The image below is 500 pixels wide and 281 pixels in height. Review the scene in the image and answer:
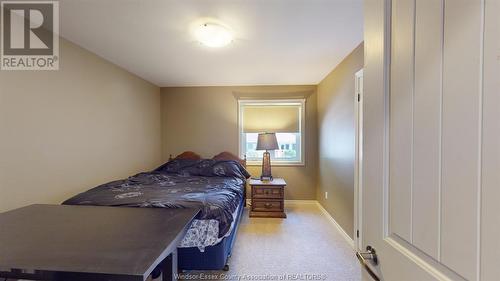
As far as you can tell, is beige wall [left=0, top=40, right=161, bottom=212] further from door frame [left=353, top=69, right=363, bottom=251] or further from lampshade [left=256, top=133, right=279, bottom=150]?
door frame [left=353, top=69, right=363, bottom=251]

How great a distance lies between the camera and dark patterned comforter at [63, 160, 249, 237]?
6.83 ft

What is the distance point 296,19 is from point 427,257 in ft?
6.57

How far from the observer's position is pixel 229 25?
2205 mm

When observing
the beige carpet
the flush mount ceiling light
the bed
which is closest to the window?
the beige carpet

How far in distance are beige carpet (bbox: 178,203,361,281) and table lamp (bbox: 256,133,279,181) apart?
0.84 m

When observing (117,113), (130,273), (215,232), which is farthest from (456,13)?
(117,113)

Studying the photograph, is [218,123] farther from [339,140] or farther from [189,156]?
[339,140]

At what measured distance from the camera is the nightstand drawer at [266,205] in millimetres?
3861

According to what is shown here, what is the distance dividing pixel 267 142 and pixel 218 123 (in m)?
1.06

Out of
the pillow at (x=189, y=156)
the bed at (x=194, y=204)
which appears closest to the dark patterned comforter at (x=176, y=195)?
the bed at (x=194, y=204)

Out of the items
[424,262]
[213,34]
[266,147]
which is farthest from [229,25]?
[266,147]

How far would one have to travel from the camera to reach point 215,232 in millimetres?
2037

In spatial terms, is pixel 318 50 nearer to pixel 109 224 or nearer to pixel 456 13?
pixel 456 13

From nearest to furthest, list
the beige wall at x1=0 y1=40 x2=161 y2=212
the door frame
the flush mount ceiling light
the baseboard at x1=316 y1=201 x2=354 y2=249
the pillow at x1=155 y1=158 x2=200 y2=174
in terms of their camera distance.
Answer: the beige wall at x1=0 y1=40 x2=161 y2=212 → the flush mount ceiling light → the door frame → the baseboard at x1=316 y1=201 x2=354 y2=249 → the pillow at x1=155 y1=158 x2=200 y2=174
